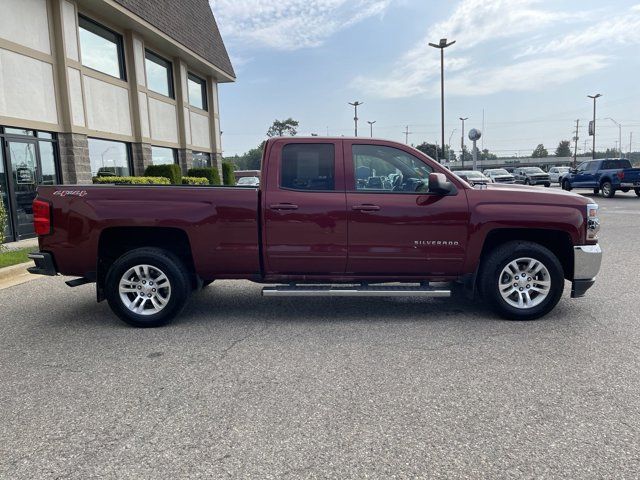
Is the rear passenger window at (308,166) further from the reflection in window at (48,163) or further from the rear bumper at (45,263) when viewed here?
the reflection in window at (48,163)

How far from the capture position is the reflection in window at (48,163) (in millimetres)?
12289

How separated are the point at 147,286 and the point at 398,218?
272 cm

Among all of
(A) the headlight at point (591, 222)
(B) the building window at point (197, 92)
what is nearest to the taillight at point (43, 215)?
(A) the headlight at point (591, 222)

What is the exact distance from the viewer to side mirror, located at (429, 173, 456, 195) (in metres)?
4.79

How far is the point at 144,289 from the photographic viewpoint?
504cm

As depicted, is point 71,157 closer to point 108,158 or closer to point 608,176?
point 108,158

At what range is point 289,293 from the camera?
5004mm

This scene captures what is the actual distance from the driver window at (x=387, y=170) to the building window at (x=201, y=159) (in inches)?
726

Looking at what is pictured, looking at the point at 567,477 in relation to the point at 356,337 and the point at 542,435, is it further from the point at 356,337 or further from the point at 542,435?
the point at 356,337

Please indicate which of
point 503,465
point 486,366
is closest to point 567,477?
point 503,465

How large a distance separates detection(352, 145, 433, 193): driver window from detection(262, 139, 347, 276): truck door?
0.69ft

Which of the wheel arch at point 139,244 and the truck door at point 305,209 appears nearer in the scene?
the truck door at point 305,209

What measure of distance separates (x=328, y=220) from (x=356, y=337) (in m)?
1.22

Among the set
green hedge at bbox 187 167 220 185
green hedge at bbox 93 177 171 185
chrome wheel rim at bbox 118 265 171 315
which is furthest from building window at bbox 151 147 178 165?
chrome wheel rim at bbox 118 265 171 315
